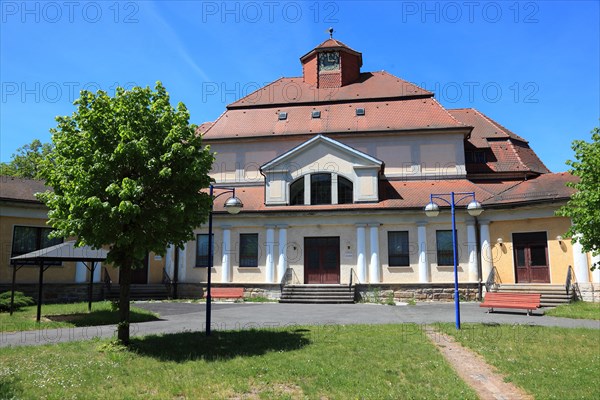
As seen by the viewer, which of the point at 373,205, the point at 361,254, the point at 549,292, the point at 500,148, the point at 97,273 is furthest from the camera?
the point at 500,148

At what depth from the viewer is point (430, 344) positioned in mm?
11438

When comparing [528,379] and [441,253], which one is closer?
[528,379]

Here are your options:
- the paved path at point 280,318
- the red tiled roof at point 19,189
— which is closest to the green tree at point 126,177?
the paved path at point 280,318

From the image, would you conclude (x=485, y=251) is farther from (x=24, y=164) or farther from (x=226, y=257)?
(x=24, y=164)

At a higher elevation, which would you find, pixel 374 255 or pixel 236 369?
pixel 374 255

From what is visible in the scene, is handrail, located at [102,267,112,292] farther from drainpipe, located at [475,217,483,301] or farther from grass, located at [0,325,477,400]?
drainpipe, located at [475,217,483,301]

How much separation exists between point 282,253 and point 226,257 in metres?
3.20

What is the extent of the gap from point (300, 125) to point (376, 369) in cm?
2267

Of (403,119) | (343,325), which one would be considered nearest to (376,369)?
(343,325)

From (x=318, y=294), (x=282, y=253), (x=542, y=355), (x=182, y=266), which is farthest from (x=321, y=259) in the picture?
(x=542, y=355)

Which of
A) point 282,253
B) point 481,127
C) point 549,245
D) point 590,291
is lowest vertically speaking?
point 590,291

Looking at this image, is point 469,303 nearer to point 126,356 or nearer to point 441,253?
point 441,253

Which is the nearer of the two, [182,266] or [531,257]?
[531,257]

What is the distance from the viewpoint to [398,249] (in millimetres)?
24750
